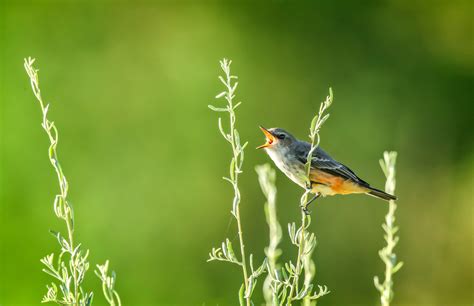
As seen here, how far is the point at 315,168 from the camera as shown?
20.9 feet

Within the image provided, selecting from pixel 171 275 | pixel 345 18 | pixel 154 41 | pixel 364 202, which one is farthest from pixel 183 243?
pixel 345 18

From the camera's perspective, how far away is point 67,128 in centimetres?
2025

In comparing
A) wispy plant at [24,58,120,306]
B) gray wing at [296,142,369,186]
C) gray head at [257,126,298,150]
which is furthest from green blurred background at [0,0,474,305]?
wispy plant at [24,58,120,306]

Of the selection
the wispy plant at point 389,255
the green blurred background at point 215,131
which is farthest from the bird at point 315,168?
the green blurred background at point 215,131

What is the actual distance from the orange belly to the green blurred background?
1034 cm

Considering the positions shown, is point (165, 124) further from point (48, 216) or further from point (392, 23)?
point (392, 23)

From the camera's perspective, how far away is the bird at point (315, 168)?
245 inches

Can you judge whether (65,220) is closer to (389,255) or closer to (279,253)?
(279,253)

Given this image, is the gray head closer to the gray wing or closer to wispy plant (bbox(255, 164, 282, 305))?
the gray wing

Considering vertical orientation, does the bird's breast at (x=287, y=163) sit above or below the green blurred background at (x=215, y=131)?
below

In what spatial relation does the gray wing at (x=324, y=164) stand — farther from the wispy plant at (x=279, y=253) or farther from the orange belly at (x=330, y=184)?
the wispy plant at (x=279, y=253)

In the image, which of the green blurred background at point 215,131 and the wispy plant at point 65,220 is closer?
the wispy plant at point 65,220

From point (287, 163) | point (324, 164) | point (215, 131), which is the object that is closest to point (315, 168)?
point (324, 164)

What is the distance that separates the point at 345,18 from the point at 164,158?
353 inches
